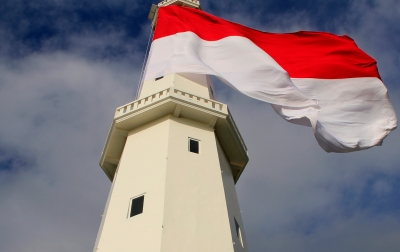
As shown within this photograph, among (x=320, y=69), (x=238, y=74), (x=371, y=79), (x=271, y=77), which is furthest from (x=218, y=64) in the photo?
(x=371, y=79)

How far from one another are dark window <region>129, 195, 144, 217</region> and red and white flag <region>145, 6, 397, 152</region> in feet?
14.4

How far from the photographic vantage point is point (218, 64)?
715 inches

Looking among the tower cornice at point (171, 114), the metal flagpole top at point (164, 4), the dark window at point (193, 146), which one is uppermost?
the metal flagpole top at point (164, 4)

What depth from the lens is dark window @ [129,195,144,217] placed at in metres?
15.8

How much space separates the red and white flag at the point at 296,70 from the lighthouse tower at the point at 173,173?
241cm

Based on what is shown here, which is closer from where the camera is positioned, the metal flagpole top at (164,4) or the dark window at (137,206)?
the dark window at (137,206)

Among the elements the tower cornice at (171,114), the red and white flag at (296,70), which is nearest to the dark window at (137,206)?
the red and white flag at (296,70)

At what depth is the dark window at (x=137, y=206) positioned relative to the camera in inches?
620

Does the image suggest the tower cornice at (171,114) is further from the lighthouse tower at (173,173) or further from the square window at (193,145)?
the square window at (193,145)

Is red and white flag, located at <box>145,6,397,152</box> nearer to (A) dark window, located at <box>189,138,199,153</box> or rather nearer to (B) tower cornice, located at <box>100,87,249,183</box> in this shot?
(B) tower cornice, located at <box>100,87,249,183</box>

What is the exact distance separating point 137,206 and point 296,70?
26.5ft

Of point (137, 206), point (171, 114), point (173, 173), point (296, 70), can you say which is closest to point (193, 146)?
point (171, 114)

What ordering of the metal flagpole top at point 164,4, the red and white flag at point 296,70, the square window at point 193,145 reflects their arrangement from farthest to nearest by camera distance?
1. the metal flagpole top at point 164,4
2. the square window at point 193,145
3. the red and white flag at point 296,70

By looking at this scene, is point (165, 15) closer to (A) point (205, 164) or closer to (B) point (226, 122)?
(B) point (226, 122)
